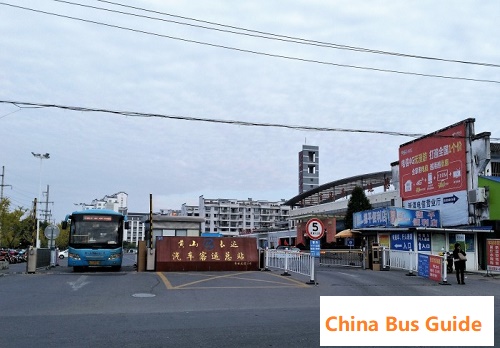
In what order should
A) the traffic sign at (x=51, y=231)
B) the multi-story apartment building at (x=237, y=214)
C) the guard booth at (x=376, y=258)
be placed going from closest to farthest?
1. the guard booth at (x=376, y=258)
2. the traffic sign at (x=51, y=231)
3. the multi-story apartment building at (x=237, y=214)

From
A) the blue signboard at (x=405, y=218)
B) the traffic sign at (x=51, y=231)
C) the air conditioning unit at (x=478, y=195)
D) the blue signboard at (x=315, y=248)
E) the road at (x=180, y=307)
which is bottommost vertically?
the road at (x=180, y=307)

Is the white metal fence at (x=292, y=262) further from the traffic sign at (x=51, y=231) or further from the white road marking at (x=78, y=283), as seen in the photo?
the traffic sign at (x=51, y=231)

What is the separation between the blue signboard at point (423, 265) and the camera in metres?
21.9

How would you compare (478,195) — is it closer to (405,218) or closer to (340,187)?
(405,218)

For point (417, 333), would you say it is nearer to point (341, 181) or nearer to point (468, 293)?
point (468, 293)

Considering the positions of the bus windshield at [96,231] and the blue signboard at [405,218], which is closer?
the bus windshield at [96,231]

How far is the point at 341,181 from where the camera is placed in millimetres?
71875

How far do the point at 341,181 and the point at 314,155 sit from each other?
135 ft

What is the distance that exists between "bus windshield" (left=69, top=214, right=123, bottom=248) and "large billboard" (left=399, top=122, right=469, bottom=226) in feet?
58.4

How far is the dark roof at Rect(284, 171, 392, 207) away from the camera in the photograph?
2648 inches

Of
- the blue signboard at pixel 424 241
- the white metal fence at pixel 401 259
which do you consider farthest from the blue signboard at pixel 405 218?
the white metal fence at pixel 401 259

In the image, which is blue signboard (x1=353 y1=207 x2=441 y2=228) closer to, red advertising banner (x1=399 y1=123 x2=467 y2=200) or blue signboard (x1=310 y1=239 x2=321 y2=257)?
red advertising banner (x1=399 y1=123 x2=467 y2=200)

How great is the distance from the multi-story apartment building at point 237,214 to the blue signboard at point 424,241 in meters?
107

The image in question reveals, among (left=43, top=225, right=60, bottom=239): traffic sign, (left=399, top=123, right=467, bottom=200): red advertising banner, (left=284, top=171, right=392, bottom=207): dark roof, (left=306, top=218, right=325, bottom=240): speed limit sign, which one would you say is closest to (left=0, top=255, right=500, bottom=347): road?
(left=306, top=218, right=325, bottom=240): speed limit sign
